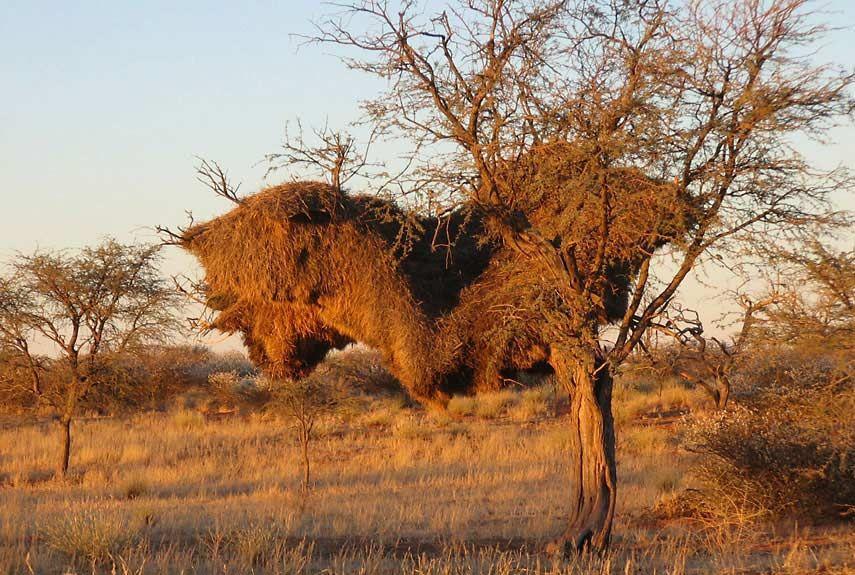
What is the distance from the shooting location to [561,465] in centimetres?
2286

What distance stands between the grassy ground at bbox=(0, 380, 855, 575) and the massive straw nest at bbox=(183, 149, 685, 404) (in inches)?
92.4

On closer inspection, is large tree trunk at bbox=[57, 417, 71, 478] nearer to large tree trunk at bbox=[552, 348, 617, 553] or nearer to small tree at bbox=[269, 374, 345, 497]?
small tree at bbox=[269, 374, 345, 497]

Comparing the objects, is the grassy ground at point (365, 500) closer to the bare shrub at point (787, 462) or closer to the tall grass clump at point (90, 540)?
the tall grass clump at point (90, 540)

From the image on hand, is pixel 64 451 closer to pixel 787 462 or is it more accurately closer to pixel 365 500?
pixel 365 500

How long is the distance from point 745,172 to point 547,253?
7.45ft

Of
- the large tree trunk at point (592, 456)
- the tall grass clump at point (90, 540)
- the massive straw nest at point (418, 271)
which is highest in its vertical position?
the massive straw nest at point (418, 271)

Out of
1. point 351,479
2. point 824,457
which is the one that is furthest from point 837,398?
point 351,479

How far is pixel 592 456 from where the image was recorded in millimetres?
10414

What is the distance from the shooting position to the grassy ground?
35.2ft

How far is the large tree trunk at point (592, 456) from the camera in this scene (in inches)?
407

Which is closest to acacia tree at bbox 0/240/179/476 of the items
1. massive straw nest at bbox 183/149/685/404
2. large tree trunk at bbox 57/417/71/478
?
large tree trunk at bbox 57/417/71/478

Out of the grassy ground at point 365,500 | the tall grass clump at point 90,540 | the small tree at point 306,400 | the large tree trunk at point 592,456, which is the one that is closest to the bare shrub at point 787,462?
the grassy ground at point 365,500

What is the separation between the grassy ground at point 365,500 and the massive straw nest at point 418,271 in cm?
235

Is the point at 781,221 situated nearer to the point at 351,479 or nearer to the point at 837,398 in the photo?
the point at 837,398
